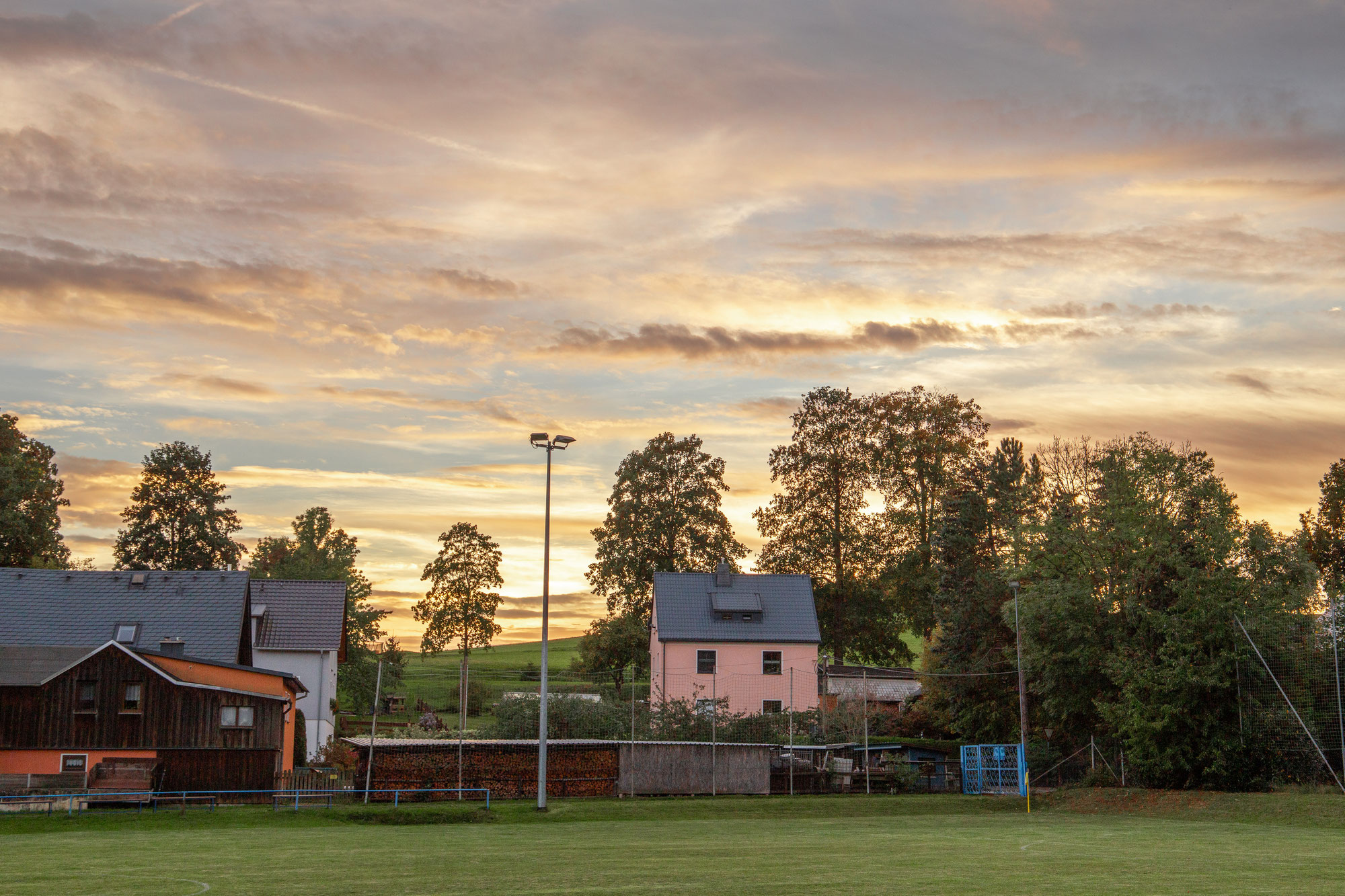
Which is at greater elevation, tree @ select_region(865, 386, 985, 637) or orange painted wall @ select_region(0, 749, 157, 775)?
tree @ select_region(865, 386, 985, 637)

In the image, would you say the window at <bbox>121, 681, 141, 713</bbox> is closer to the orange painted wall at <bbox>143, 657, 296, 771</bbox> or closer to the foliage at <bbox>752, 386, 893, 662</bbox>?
the orange painted wall at <bbox>143, 657, 296, 771</bbox>

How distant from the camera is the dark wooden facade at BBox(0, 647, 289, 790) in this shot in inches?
1545

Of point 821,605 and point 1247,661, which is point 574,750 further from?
point 821,605

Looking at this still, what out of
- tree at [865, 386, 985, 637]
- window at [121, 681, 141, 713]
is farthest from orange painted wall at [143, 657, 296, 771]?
tree at [865, 386, 985, 637]

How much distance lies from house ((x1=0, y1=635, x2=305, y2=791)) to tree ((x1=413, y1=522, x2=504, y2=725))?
1628 inches

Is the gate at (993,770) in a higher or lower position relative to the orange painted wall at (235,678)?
lower

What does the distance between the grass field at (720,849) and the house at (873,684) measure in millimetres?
25889

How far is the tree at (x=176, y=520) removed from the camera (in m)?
81.3

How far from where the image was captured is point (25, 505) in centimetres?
7538

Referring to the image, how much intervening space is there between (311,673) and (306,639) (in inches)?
65.2

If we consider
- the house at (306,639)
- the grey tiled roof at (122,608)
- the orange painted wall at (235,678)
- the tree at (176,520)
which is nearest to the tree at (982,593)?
the orange painted wall at (235,678)

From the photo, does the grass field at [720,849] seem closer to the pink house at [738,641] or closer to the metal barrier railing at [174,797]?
the metal barrier railing at [174,797]

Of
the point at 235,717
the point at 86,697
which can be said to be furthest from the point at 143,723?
the point at 235,717

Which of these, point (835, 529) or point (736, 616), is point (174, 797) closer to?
point (736, 616)
